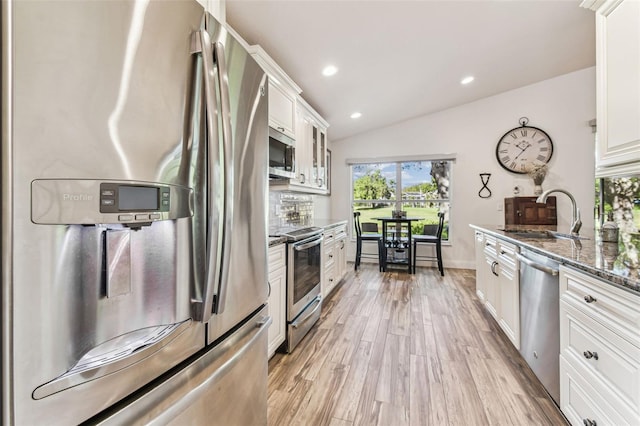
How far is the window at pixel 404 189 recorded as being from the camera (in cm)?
520

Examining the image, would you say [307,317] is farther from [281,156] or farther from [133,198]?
[133,198]

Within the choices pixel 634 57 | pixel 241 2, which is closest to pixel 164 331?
pixel 241 2

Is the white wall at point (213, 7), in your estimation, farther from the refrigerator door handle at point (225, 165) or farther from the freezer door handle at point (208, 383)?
the freezer door handle at point (208, 383)

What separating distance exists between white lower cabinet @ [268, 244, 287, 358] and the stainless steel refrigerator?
936 millimetres

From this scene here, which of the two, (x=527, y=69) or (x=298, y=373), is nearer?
(x=298, y=373)

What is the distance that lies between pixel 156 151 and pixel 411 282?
4.04m

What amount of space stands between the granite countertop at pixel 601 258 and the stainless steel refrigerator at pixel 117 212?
1424mm

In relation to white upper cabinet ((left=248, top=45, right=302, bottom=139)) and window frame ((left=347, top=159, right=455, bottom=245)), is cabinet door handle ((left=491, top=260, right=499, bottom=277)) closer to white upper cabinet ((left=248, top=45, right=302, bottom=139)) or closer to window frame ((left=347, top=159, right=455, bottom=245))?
white upper cabinet ((left=248, top=45, right=302, bottom=139))

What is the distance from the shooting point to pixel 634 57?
1.47 m

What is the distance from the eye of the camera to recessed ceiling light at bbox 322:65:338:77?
288 cm

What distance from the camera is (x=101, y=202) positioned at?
22.7 inches

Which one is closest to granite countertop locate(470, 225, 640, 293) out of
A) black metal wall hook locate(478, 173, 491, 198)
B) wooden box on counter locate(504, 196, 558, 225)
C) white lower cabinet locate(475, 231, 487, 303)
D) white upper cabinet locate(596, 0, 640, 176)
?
white upper cabinet locate(596, 0, 640, 176)

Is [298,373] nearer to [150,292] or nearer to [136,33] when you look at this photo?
[150,292]

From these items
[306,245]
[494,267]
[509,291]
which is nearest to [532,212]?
[494,267]
